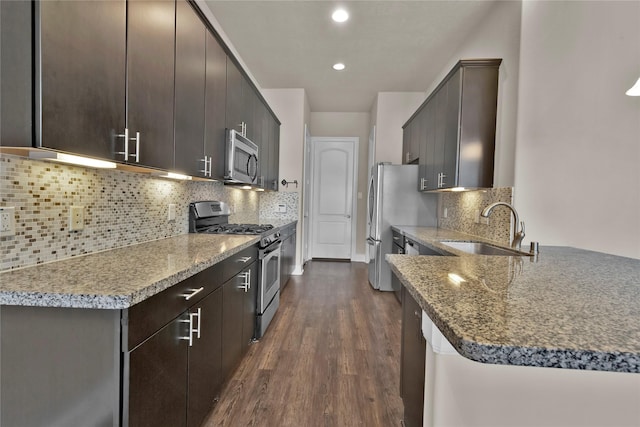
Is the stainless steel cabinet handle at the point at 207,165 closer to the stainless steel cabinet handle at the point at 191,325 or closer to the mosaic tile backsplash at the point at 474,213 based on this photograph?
the stainless steel cabinet handle at the point at 191,325

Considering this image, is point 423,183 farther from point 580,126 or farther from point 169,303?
point 169,303

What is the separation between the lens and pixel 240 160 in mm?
2561

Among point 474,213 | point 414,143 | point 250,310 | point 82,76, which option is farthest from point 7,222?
point 414,143

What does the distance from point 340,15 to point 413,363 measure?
2.82 meters

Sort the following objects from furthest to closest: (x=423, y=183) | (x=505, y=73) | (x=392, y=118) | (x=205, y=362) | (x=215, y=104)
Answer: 1. (x=392, y=118)
2. (x=423, y=183)
3. (x=505, y=73)
4. (x=215, y=104)
5. (x=205, y=362)

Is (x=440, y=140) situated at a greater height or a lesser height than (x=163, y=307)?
greater

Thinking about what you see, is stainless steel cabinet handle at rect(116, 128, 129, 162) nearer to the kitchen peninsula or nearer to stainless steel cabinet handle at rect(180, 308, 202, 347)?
stainless steel cabinet handle at rect(180, 308, 202, 347)

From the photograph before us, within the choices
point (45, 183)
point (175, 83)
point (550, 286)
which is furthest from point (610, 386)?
point (175, 83)

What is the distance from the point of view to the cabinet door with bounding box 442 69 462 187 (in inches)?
101

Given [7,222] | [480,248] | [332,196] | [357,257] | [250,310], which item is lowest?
[357,257]

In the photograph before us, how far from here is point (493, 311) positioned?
677mm

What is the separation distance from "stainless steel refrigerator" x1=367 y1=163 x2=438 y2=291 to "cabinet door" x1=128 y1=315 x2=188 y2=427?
300cm

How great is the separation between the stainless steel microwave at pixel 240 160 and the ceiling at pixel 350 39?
1.22 metres

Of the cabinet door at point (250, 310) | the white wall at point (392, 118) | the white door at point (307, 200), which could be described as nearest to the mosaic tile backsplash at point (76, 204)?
the cabinet door at point (250, 310)
